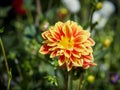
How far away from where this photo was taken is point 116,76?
2018 millimetres

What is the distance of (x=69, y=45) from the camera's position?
4.45 ft

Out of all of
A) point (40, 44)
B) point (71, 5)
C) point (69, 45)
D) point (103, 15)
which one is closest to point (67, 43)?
point (69, 45)

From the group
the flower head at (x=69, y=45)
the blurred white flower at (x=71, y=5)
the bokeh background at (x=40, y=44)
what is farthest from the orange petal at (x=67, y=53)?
the blurred white flower at (x=71, y=5)

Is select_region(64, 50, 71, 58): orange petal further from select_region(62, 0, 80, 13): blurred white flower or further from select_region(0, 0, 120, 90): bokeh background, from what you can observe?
select_region(62, 0, 80, 13): blurred white flower

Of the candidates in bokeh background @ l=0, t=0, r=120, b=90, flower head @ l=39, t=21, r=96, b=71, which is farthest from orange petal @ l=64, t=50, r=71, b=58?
bokeh background @ l=0, t=0, r=120, b=90

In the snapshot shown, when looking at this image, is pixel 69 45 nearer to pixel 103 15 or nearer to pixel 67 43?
pixel 67 43

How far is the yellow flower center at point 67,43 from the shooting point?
4.40 ft

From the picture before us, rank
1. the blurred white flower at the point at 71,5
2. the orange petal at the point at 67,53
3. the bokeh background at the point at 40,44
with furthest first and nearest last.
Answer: the blurred white flower at the point at 71,5
the bokeh background at the point at 40,44
the orange petal at the point at 67,53

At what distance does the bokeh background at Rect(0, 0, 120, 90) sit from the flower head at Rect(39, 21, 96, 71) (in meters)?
0.09

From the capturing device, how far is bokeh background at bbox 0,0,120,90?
181 cm

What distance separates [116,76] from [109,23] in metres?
0.78

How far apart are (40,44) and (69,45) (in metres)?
0.49

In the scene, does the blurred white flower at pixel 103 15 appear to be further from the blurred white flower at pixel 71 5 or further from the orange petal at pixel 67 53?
the orange petal at pixel 67 53

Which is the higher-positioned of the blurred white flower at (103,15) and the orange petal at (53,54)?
the orange petal at (53,54)
